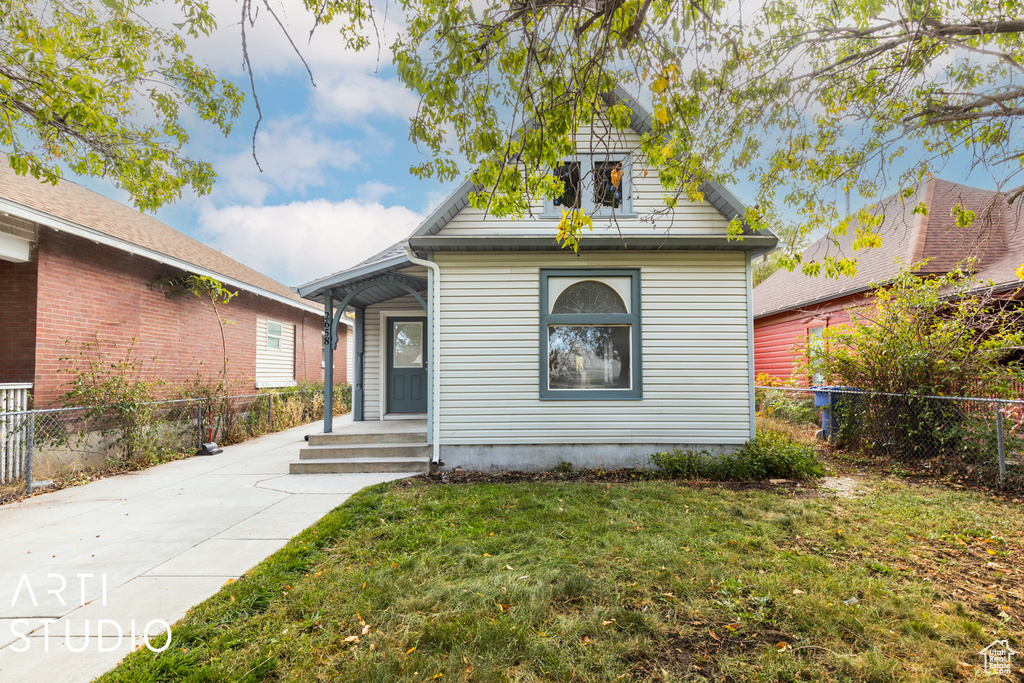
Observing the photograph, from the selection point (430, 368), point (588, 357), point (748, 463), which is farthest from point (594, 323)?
point (748, 463)

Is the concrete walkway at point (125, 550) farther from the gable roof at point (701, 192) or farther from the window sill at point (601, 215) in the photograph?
the window sill at point (601, 215)

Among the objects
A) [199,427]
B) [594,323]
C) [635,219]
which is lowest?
[199,427]

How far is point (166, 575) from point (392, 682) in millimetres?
2305

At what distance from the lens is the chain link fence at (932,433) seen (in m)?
5.80

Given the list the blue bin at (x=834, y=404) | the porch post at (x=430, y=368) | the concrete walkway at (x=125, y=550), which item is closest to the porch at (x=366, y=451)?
the concrete walkway at (x=125, y=550)

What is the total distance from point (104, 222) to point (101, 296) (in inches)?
58.2

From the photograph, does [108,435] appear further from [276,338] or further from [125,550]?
[276,338]

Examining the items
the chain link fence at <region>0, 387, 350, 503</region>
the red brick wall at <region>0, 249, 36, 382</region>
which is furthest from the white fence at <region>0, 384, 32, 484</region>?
the red brick wall at <region>0, 249, 36, 382</region>

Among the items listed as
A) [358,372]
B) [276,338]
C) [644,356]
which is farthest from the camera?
[276,338]

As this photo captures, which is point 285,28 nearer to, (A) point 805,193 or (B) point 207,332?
(A) point 805,193

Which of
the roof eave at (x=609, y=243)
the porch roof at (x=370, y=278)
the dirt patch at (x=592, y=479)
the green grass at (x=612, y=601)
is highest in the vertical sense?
A: the roof eave at (x=609, y=243)

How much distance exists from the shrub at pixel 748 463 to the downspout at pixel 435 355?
3.19m

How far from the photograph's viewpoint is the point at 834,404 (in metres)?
8.91

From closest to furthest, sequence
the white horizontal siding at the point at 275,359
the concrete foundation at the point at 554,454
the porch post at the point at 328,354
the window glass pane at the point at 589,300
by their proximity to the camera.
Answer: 1. the concrete foundation at the point at 554,454
2. the window glass pane at the point at 589,300
3. the porch post at the point at 328,354
4. the white horizontal siding at the point at 275,359
